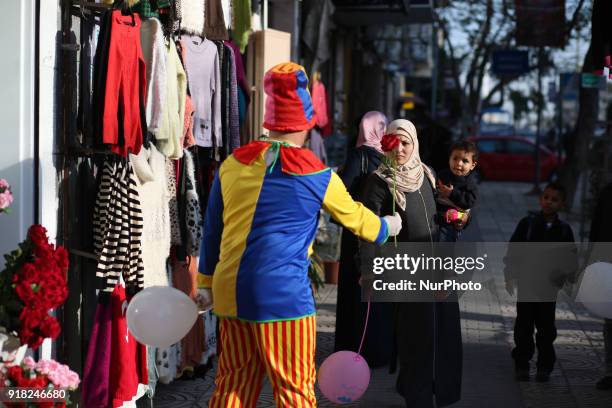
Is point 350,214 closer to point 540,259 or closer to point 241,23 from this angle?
point 540,259

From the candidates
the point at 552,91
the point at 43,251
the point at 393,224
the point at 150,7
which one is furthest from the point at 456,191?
the point at 552,91

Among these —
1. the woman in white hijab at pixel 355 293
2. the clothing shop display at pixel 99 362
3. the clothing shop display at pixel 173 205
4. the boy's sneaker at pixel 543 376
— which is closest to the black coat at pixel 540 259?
the boy's sneaker at pixel 543 376

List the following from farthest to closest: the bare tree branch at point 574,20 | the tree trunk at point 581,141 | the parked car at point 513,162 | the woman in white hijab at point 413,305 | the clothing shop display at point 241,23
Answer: the parked car at point 513,162
the bare tree branch at point 574,20
the tree trunk at point 581,141
the clothing shop display at point 241,23
the woman in white hijab at point 413,305

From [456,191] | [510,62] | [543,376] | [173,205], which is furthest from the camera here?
[510,62]

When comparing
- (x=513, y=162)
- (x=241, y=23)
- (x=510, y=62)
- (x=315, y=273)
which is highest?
(x=510, y=62)

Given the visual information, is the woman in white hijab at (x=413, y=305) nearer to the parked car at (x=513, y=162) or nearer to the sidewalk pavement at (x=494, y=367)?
the sidewalk pavement at (x=494, y=367)

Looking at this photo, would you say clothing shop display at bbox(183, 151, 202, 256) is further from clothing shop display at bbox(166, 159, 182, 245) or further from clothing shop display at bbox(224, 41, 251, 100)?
clothing shop display at bbox(224, 41, 251, 100)

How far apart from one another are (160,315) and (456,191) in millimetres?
2894

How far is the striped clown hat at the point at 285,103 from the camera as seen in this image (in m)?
4.96

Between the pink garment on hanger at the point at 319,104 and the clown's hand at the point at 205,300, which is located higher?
the pink garment on hanger at the point at 319,104

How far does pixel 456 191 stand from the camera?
721 cm

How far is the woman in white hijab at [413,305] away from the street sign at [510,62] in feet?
88.8

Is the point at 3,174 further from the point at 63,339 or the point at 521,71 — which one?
the point at 521,71

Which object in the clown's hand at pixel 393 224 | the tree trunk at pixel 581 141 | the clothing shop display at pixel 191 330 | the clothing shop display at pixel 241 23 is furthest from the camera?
the tree trunk at pixel 581 141
